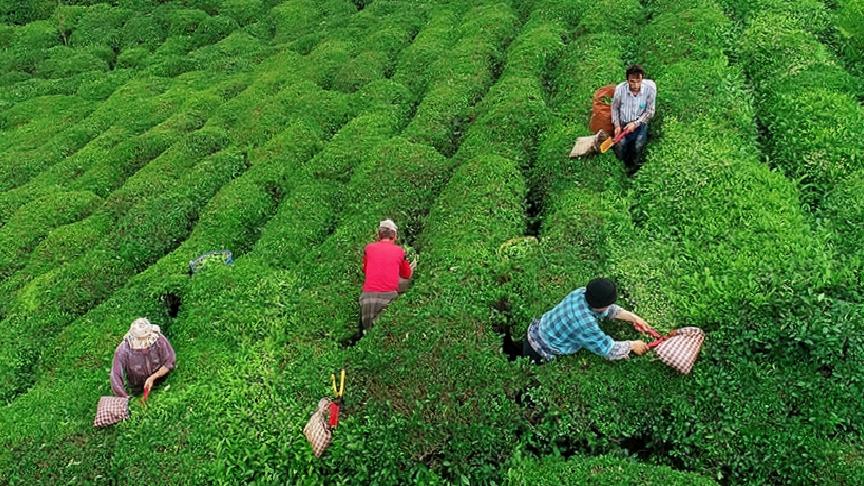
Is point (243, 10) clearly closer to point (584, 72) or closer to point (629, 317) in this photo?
point (584, 72)

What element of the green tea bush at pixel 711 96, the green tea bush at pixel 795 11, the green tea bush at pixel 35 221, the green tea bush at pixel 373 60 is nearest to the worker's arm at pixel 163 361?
the green tea bush at pixel 35 221

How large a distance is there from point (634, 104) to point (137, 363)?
1242 centimetres

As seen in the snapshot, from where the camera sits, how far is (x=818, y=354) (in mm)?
11305

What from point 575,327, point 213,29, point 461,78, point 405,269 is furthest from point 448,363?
point 213,29

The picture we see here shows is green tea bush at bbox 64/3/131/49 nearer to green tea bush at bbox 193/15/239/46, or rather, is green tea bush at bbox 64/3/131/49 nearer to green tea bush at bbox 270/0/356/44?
green tea bush at bbox 193/15/239/46

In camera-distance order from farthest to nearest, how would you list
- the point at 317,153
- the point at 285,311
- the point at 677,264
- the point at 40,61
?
the point at 40,61 → the point at 317,153 → the point at 285,311 → the point at 677,264

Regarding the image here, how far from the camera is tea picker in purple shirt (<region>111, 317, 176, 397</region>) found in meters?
12.5

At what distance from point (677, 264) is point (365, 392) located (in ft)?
22.0

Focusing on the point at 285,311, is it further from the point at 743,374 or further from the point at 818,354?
the point at 818,354

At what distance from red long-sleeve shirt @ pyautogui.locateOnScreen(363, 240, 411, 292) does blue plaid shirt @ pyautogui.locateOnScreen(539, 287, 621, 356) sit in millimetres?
3489

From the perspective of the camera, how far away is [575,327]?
11.4 m

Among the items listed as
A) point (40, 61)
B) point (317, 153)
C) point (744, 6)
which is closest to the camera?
point (317, 153)

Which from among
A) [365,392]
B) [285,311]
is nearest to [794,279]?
[365,392]

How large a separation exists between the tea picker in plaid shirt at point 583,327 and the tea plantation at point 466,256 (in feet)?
1.19
